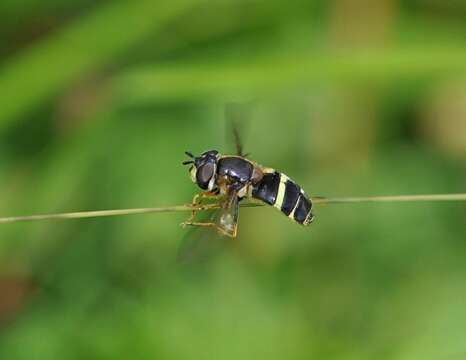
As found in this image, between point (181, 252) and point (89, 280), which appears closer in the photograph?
point (181, 252)

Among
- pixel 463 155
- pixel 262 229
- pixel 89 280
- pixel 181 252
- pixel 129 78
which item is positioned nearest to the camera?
pixel 181 252

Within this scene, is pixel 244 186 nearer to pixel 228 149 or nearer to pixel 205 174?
pixel 205 174

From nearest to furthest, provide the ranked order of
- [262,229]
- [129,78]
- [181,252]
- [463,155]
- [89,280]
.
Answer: [181,252] → [129,78] → [89,280] → [262,229] → [463,155]

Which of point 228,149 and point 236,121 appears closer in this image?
point 236,121

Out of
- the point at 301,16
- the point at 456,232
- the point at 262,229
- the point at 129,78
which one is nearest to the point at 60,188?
the point at 129,78

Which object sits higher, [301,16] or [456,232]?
[301,16]

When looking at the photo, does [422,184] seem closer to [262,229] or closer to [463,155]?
[463,155]

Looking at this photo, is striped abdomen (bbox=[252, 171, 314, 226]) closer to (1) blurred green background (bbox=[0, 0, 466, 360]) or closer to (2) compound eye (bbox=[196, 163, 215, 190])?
(2) compound eye (bbox=[196, 163, 215, 190])

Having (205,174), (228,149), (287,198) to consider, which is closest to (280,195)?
(287,198)
